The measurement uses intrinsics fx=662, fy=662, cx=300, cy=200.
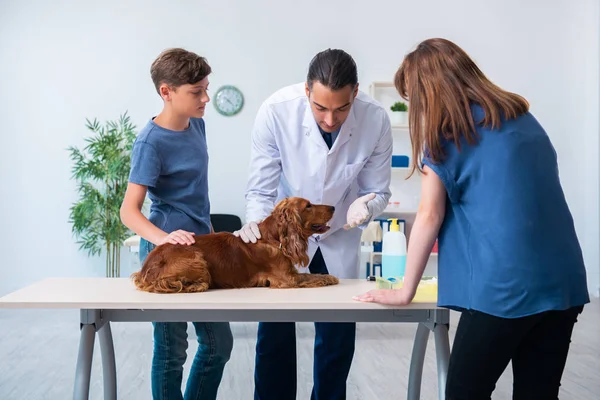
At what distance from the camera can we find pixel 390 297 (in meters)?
1.79

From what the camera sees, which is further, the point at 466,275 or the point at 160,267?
the point at 160,267

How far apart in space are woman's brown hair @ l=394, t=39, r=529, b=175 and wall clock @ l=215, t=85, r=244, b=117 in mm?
4750

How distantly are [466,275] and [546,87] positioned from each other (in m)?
5.59

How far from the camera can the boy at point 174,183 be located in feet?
6.73

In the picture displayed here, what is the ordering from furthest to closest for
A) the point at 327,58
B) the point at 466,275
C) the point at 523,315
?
the point at 327,58
the point at 466,275
the point at 523,315

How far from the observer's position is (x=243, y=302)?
175 cm

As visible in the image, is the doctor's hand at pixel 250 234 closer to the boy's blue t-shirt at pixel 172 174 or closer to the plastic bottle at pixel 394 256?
the boy's blue t-shirt at pixel 172 174

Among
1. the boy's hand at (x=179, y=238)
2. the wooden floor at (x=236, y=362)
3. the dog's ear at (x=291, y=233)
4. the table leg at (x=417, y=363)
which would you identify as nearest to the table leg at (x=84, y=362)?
the boy's hand at (x=179, y=238)

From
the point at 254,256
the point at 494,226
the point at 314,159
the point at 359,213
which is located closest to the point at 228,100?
the point at 314,159

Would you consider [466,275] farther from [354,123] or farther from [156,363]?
[156,363]

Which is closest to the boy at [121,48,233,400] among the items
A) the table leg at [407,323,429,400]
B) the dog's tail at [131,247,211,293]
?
the dog's tail at [131,247,211,293]

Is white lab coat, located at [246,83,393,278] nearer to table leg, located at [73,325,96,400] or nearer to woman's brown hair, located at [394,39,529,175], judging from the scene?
table leg, located at [73,325,96,400]

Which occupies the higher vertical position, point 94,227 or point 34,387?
point 94,227

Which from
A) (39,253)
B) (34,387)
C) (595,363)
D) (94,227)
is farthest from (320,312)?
(39,253)
